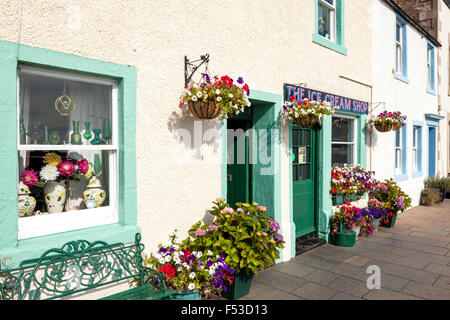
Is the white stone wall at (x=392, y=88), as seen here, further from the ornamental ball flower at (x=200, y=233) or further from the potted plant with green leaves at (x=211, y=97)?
the ornamental ball flower at (x=200, y=233)

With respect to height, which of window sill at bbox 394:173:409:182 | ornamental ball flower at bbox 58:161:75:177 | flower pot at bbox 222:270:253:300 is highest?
ornamental ball flower at bbox 58:161:75:177

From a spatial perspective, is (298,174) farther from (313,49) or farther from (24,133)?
(24,133)

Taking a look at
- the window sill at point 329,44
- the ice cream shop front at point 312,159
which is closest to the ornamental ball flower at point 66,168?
the ice cream shop front at point 312,159

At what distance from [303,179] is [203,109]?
10.9ft

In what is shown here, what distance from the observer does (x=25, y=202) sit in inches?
123

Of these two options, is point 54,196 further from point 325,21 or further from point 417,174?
point 417,174

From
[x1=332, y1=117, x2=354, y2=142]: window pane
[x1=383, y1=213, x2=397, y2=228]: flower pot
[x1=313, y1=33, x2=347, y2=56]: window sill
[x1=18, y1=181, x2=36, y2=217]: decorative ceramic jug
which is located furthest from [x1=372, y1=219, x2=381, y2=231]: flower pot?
[x1=18, y1=181, x2=36, y2=217]: decorative ceramic jug

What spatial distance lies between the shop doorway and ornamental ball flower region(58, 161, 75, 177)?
109 inches

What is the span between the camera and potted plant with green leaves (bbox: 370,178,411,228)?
7.65 m

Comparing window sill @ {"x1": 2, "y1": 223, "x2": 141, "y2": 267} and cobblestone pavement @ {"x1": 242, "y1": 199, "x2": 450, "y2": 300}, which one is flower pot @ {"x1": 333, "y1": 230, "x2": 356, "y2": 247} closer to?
cobblestone pavement @ {"x1": 242, "y1": 199, "x2": 450, "y2": 300}

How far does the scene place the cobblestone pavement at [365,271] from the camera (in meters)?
4.24

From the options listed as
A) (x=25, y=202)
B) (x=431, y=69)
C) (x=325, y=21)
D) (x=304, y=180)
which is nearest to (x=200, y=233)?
(x=25, y=202)

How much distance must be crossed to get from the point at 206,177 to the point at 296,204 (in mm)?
2447

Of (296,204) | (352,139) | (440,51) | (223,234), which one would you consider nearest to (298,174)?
(296,204)
